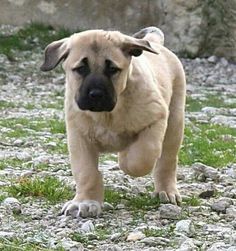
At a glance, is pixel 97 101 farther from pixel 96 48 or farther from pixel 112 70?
pixel 96 48

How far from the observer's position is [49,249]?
5617 millimetres

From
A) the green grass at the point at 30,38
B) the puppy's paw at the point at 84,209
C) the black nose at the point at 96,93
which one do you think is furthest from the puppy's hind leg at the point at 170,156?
the green grass at the point at 30,38

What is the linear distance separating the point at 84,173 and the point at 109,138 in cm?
32

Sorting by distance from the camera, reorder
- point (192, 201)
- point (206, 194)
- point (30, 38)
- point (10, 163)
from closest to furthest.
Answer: point (192, 201) < point (206, 194) < point (10, 163) < point (30, 38)

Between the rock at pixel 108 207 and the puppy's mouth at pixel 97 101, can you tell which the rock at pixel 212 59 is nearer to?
the rock at pixel 108 207

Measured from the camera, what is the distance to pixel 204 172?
8.62 m

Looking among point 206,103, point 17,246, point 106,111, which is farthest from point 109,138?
point 206,103

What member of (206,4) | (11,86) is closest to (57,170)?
(11,86)

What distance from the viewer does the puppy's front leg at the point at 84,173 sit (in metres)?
6.75

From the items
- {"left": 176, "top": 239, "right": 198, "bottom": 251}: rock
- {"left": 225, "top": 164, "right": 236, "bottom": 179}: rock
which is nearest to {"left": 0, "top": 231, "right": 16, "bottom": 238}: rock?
{"left": 176, "top": 239, "right": 198, "bottom": 251}: rock

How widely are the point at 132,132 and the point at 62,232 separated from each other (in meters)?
1.08

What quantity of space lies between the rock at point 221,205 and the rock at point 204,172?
129 cm

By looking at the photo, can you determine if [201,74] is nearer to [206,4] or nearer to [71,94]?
[206,4]

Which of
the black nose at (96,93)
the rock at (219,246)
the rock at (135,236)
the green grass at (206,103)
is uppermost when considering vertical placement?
the black nose at (96,93)
